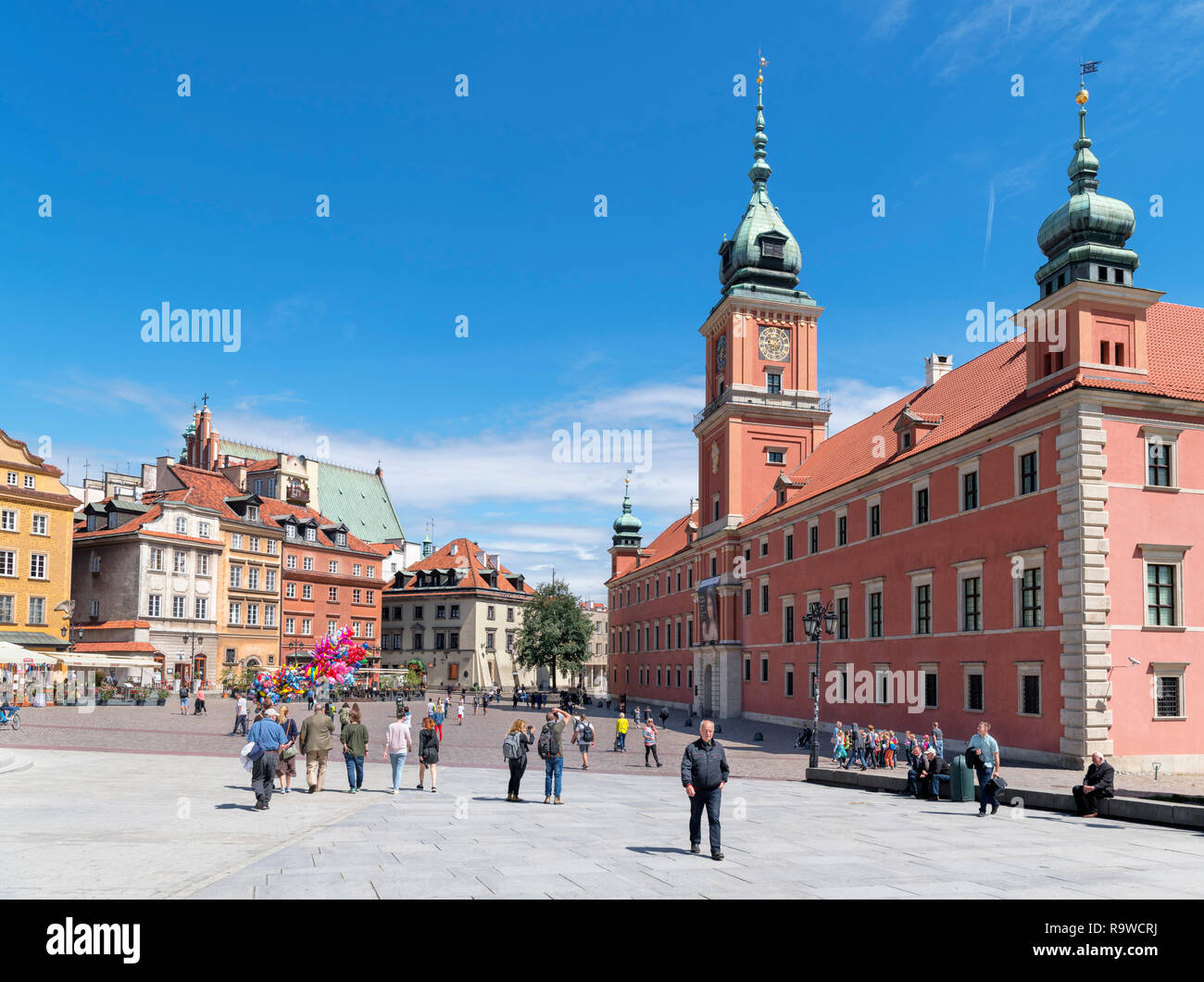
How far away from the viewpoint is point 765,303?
66250 millimetres

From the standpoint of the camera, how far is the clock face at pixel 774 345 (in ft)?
218

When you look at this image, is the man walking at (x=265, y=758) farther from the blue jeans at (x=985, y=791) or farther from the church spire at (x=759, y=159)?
the church spire at (x=759, y=159)

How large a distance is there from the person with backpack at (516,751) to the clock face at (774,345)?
49141mm

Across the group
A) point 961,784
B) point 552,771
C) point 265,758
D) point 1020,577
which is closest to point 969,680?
point 1020,577

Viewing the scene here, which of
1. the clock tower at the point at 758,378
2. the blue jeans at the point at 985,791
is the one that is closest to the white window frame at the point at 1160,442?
the blue jeans at the point at 985,791

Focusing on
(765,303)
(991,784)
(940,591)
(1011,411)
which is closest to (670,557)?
(765,303)

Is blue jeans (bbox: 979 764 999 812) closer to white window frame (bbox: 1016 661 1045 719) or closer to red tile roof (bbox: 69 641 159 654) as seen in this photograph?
white window frame (bbox: 1016 661 1045 719)

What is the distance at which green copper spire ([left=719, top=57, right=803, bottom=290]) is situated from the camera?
6781 centimetres

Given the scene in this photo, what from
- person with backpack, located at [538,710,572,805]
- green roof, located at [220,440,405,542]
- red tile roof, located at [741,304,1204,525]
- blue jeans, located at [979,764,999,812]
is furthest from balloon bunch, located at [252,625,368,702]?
green roof, located at [220,440,405,542]

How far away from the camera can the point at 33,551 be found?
6556 cm

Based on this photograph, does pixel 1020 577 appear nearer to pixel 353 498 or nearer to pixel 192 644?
pixel 192 644

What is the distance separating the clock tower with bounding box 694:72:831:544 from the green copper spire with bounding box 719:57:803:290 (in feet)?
0.20
